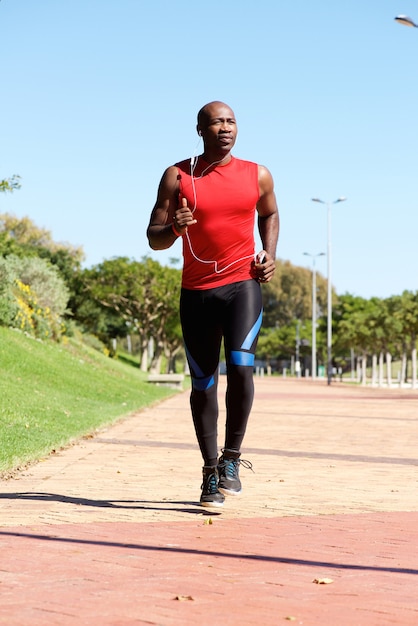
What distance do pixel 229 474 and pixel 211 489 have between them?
145 millimetres

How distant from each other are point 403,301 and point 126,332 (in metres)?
25.2

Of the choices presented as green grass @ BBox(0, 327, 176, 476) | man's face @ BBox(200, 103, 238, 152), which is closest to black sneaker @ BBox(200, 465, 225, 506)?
man's face @ BBox(200, 103, 238, 152)

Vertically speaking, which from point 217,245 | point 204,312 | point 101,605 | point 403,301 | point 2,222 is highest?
point 2,222

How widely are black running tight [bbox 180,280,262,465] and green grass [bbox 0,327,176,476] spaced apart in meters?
2.26

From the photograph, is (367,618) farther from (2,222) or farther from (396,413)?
(2,222)

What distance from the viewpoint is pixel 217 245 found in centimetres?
586

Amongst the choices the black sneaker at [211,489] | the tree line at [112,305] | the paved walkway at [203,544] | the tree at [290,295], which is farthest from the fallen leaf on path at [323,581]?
the tree at [290,295]

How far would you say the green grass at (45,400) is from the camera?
995 cm

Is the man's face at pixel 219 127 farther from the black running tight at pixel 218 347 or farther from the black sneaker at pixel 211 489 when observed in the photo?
the black sneaker at pixel 211 489

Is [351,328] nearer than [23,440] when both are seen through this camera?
No

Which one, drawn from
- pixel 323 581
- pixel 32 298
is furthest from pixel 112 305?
pixel 323 581

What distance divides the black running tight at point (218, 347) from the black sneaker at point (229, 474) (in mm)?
50

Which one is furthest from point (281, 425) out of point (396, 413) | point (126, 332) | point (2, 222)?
point (2, 222)

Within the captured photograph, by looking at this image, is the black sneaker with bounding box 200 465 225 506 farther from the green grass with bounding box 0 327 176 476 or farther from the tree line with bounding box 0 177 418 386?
the tree line with bounding box 0 177 418 386
